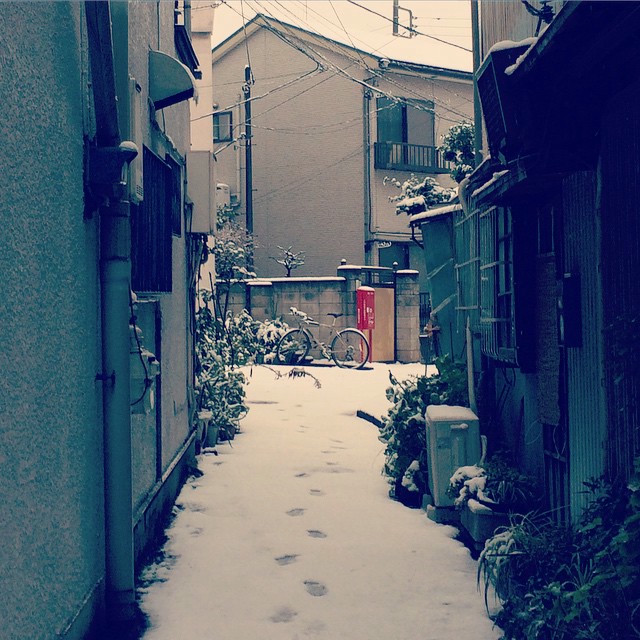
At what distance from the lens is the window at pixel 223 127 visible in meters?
25.0

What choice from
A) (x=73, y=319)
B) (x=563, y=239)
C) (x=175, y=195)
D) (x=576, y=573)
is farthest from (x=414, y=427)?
(x=73, y=319)

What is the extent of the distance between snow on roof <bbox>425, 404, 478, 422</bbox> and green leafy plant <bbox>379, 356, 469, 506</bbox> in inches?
19.9

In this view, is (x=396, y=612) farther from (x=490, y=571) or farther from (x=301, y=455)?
(x=301, y=455)

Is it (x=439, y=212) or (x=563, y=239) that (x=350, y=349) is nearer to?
(x=439, y=212)

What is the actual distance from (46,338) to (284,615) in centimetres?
226

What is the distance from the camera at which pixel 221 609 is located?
4.76 m

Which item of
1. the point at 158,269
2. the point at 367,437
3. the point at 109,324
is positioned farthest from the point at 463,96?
the point at 109,324

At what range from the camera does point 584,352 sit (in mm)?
4715

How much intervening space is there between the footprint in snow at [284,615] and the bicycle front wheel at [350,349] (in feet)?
44.2

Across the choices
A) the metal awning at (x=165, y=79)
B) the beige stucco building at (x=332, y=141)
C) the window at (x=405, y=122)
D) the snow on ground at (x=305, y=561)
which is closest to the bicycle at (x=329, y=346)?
the beige stucco building at (x=332, y=141)

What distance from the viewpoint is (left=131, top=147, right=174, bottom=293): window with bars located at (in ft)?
18.6

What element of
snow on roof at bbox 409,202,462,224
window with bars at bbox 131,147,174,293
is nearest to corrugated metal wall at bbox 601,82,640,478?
window with bars at bbox 131,147,174,293

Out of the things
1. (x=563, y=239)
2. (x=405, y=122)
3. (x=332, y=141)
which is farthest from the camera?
(x=405, y=122)

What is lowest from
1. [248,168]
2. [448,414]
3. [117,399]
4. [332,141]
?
[448,414]
